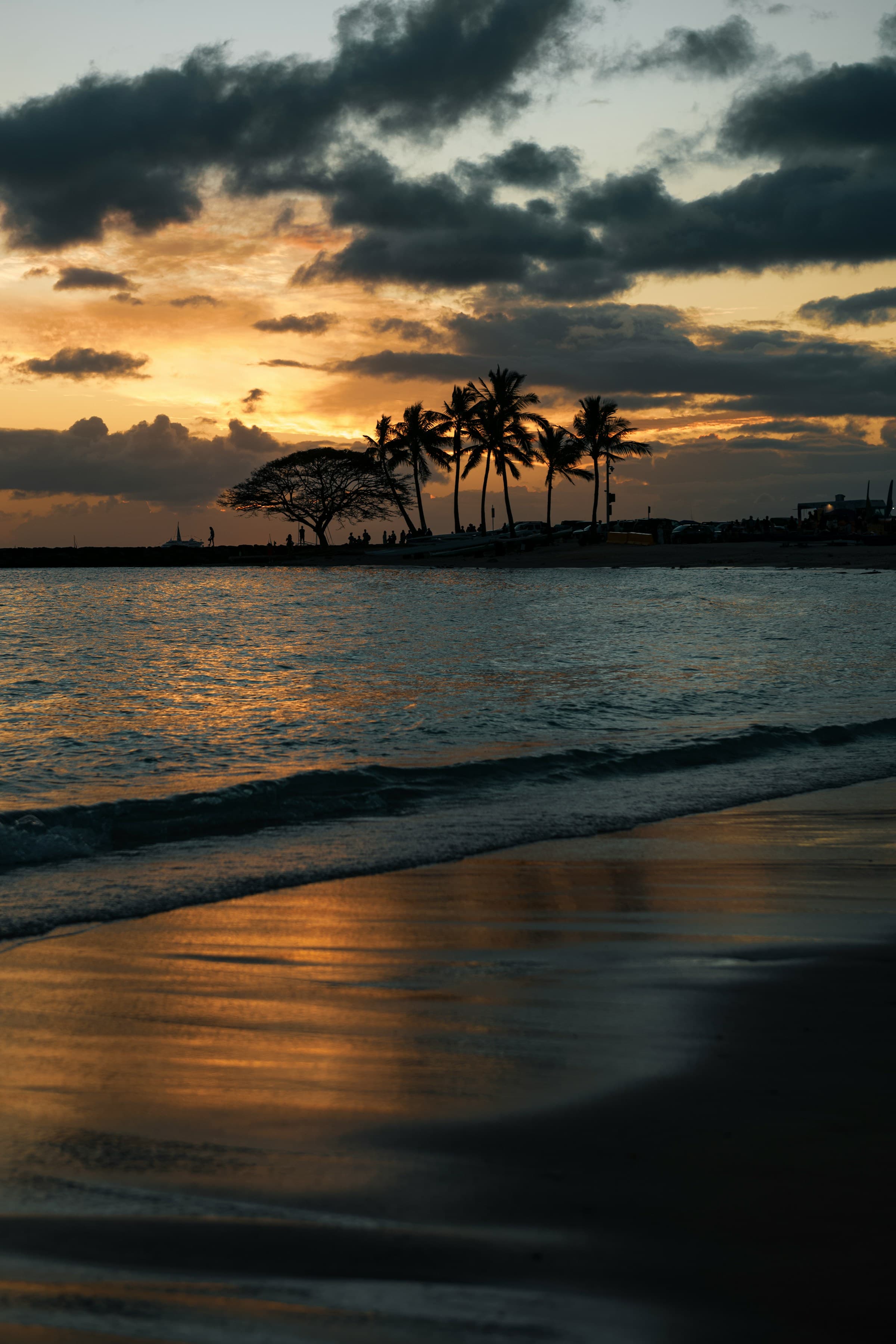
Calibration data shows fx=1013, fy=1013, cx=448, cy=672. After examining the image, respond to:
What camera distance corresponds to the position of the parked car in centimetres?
8112

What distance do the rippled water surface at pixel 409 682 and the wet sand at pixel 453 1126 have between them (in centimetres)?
428

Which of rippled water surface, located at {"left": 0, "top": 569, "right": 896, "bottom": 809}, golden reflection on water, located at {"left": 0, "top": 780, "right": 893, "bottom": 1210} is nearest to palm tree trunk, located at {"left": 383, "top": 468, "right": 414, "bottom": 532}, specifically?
rippled water surface, located at {"left": 0, "top": 569, "right": 896, "bottom": 809}

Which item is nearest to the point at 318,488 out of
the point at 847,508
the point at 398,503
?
the point at 398,503

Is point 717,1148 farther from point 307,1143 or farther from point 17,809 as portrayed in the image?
point 17,809

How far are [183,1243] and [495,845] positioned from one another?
410cm

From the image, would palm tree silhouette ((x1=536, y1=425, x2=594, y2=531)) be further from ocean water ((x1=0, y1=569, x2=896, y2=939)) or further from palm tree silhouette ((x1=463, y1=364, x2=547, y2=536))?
ocean water ((x1=0, y1=569, x2=896, y2=939))

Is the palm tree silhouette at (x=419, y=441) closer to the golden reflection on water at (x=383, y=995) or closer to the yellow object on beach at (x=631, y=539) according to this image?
the yellow object on beach at (x=631, y=539)

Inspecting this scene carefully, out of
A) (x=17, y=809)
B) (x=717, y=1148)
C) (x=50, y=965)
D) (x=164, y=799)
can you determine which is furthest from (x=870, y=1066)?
(x=17, y=809)

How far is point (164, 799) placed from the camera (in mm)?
7398

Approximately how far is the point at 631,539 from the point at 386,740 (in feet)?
225

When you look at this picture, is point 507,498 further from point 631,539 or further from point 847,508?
point 847,508

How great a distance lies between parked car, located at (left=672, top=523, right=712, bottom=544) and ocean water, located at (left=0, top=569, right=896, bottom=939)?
56262 mm

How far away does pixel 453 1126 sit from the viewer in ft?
8.87

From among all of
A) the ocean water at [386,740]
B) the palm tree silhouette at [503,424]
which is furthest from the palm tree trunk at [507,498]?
the ocean water at [386,740]
